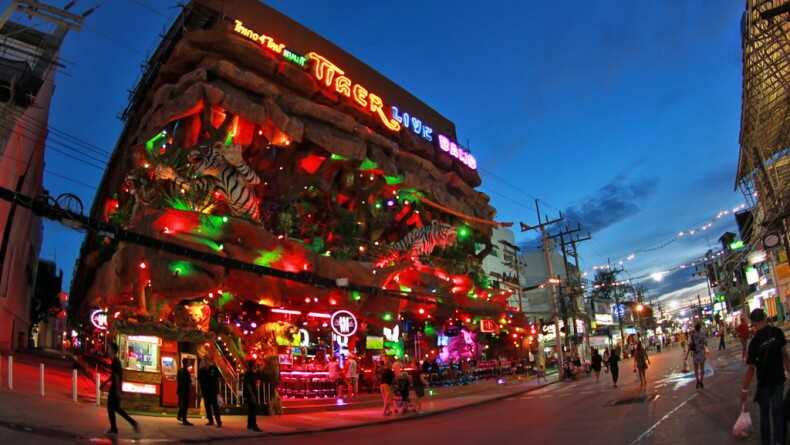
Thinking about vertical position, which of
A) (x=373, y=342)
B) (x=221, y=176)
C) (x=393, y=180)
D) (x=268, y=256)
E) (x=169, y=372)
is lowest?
(x=169, y=372)

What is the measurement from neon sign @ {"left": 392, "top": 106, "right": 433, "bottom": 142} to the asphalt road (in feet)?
85.6

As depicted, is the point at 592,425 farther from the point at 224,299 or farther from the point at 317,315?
the point at 317,315

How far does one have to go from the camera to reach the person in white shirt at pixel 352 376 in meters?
23.7

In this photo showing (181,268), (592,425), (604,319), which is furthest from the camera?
(604,319)

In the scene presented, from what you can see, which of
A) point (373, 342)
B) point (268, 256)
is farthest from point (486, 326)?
point (268, 256)

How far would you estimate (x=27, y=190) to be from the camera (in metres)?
32.6

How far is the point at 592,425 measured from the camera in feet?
35.4

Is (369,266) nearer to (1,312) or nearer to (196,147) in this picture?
(196,147)

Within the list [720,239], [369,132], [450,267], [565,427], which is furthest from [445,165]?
[720,239]

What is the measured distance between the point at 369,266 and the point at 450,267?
12.5 meters

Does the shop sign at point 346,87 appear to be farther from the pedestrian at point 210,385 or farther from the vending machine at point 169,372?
the pedestrian at point 210,385

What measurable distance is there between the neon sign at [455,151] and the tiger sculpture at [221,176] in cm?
2375

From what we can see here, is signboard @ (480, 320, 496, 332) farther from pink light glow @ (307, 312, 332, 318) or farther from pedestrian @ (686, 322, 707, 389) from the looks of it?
pedestrian @ (686, 322, 707, 389)

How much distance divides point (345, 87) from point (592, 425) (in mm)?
25487
